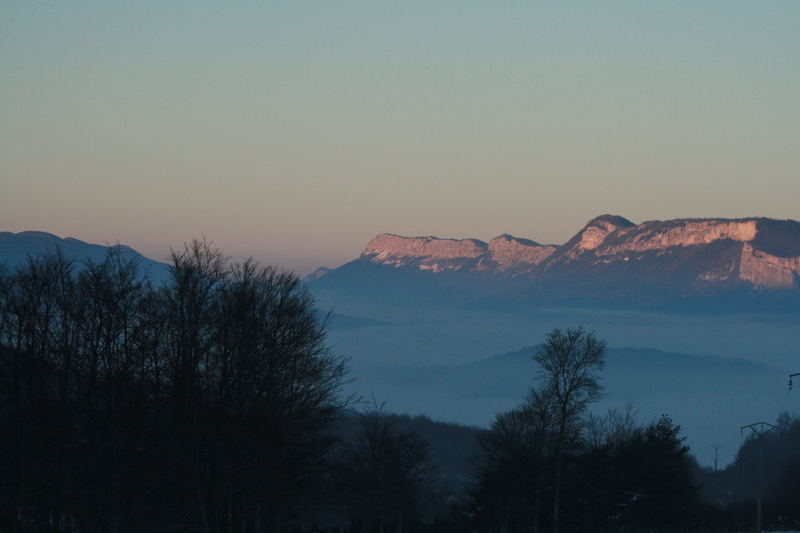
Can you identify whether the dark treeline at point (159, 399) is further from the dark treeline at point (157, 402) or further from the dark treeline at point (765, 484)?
the dark treeline at point (765, 484)

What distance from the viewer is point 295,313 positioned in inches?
1914

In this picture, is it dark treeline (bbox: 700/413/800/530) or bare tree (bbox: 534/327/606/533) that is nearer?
bare tree (bbox: 534/327/606/533)

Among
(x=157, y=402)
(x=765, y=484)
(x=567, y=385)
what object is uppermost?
(x=567, y=385)

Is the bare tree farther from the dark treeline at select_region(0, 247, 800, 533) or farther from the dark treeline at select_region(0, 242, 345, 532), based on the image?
the dark treeline at select_region(0, 242, 345, 532)

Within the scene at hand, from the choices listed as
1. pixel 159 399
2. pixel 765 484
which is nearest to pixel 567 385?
pixel 159 399

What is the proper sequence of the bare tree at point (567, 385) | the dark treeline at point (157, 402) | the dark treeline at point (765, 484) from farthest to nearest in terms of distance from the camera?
the dark treeline at point (765, 484) → the bare tree at point (567, 385) → the dark treeline at point (157, 402)

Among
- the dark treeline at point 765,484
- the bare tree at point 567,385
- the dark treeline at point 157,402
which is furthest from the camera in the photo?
the dark treeline at point 765,484

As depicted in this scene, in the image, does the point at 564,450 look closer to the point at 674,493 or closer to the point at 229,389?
the point at 674,493

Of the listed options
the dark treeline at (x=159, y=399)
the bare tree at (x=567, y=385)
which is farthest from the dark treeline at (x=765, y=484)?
the dark treeline at (x=159, y=399)

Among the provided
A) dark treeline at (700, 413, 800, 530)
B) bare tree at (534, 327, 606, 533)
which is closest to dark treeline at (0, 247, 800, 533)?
bare tree at (534, 327, 606, 533)

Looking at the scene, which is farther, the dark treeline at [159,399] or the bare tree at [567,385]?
the bare tree at [567,385]

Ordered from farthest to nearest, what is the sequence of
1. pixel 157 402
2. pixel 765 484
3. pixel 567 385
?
pixel 765 484 → pixel 567 385 → pixel 157 402

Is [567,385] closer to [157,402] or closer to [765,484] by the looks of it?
[157,402]

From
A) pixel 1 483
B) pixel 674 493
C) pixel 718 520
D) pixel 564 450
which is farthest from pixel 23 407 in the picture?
pixel 718 520
